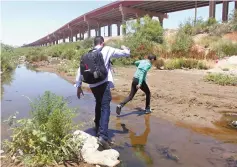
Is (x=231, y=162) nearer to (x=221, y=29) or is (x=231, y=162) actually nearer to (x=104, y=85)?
(x=104, y=85)

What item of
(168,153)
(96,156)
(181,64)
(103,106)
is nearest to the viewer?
(96,156)

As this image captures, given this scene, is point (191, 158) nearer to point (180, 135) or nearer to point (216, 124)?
point (180, 135)

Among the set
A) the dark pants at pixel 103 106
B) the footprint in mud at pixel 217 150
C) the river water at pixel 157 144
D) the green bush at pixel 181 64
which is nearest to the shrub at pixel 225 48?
the green bush at pixel 181 64

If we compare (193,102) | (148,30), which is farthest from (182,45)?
A: (193,102)

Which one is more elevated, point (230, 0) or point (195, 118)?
point (230, 0)

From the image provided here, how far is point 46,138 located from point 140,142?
79.3 inches

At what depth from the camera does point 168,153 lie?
460 cm

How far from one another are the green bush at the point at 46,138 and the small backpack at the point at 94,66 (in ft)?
2.15

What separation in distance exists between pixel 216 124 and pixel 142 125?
1664 millimetres

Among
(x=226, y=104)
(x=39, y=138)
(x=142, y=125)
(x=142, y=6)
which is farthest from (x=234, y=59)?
(x=142, y=6)

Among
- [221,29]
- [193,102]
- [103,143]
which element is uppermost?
[221,29]

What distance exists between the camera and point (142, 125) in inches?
246

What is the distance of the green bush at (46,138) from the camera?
11.9 feet

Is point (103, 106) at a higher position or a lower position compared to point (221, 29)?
lower
